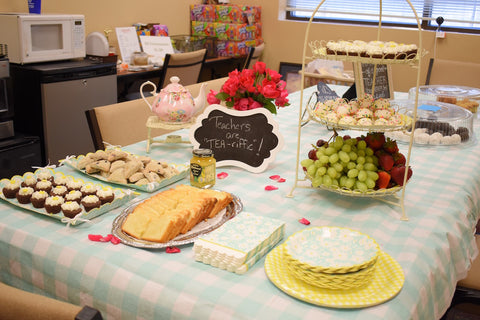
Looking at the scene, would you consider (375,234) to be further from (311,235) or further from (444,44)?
(444,44)

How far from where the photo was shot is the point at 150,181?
5.02 ft

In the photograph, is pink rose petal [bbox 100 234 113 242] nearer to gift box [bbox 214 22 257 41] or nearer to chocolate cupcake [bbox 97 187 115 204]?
chocolate cupcake [bbox 97 187 115 204]

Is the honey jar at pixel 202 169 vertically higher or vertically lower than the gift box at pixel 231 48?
lower

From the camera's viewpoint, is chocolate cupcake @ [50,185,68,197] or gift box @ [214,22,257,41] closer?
chocolate cupcake @ [50,185,68,197]

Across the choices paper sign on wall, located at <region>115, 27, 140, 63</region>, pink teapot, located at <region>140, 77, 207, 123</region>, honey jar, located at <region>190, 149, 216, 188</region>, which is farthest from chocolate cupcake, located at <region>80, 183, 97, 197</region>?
paper sign on wall, located at <region>115, 27, 140, 63</region>

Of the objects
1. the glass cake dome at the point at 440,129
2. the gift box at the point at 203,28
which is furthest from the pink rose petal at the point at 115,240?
the gift box at the point at 203,28

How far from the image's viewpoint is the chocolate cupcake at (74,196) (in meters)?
1.34

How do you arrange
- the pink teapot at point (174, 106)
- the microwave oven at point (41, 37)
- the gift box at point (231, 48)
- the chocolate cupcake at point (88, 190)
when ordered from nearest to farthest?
the chocolate cupcake at point (88, 190) < the pink teapot at point (174, 106) < the microwave oven at point (41, 37) < the gift box at point (231, 48)

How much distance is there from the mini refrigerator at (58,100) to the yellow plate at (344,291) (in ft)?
8.50

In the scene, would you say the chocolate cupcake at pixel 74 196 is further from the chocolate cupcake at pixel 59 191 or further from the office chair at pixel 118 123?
the office chair at pixel 118 123

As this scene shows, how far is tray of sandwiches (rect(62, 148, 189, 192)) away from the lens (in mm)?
1530

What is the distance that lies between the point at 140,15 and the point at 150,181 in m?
3.60

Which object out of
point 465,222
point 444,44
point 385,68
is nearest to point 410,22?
point 444,44

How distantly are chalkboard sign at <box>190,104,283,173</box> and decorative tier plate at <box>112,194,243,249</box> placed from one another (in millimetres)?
287
